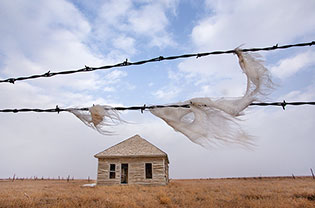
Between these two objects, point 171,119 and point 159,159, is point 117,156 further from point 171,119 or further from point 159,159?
point 171,119

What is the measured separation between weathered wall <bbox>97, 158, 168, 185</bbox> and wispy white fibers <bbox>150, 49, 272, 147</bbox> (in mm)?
16687

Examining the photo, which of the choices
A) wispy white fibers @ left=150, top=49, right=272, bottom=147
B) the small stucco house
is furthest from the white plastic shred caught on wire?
the small stucco house

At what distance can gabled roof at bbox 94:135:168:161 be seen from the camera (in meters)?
18.7

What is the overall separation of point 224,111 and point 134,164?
685 inches

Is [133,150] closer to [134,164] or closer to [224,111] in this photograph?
[134,164]

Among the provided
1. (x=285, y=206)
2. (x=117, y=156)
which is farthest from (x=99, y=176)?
(x=285, y=206)

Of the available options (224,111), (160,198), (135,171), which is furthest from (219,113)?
(135,171)

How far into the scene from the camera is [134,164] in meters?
18.9

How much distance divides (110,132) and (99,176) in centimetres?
1768

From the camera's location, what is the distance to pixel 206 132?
8.02 feet

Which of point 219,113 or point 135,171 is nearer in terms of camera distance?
point 219,113

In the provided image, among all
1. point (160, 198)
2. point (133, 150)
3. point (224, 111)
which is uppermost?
point (133, 150)

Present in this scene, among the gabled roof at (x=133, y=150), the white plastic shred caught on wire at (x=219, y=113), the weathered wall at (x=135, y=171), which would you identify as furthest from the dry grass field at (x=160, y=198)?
the white plastic shred caught on wire at (x=219, y=113)

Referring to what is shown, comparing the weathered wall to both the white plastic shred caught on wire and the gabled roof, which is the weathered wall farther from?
the white plastic shred caught on wire
